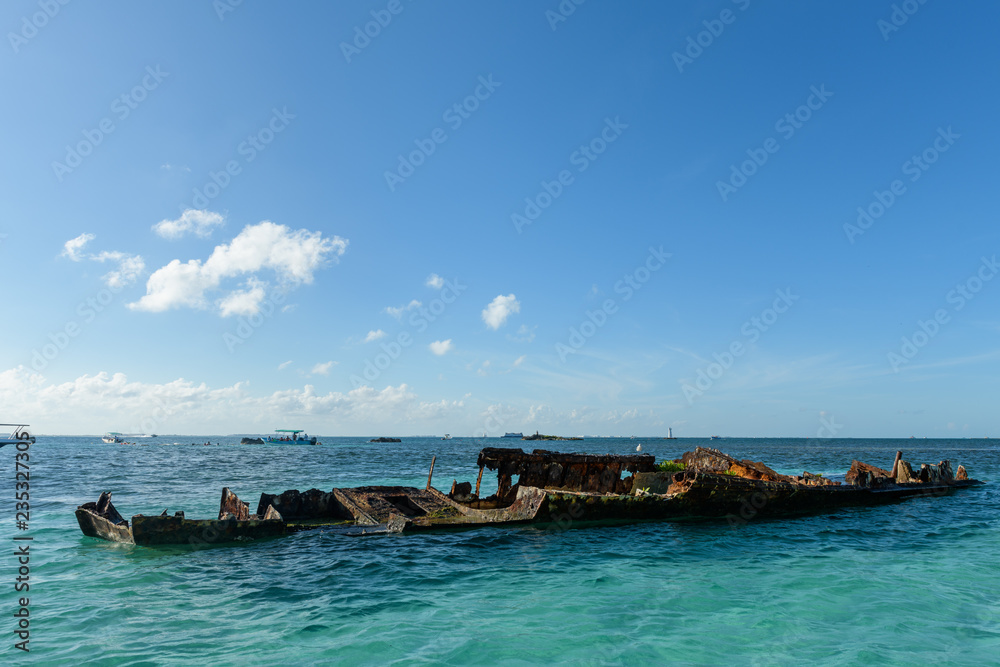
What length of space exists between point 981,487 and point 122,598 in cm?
4427

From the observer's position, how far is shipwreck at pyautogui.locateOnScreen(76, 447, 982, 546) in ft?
49.3

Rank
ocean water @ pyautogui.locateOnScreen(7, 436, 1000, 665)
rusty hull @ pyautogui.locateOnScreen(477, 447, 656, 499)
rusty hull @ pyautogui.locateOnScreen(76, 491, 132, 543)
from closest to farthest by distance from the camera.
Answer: ocean water @ pyautogui.locateOnScreen(7, 436, 1000, 665), rusty hull @ pyautogui.locateOnScreen(76, 491, 132, 543), rusty hull @ pyautogui.locateOnScreen(477, 447, 656, 499)

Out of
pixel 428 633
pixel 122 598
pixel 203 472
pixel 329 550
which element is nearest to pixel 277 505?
pixel 329 550

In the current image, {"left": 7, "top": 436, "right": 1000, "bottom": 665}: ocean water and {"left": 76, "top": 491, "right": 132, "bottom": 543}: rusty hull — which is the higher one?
{"left": 76, "top": 491, "right": 132, "bottom": 543}: rusty hull

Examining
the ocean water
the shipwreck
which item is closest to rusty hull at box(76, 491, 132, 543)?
the shipwreck

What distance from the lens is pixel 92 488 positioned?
31328 millimetres

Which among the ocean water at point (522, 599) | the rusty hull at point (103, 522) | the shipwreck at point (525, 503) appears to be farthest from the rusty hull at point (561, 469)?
the rusty hull at point (103, 522)

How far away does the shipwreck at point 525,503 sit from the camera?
1502cm

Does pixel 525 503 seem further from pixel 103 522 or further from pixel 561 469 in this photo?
pixel 103 522

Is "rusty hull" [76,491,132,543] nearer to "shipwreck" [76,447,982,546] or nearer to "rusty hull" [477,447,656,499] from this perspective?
"shipwreck" [76,447,982,546]

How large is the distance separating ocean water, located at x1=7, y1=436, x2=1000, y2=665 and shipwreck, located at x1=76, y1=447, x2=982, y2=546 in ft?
1.88

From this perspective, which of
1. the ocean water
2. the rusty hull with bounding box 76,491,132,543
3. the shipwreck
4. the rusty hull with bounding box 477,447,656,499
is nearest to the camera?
the ocean water

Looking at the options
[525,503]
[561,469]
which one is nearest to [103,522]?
[525,503]

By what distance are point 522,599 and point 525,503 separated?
273 inches
